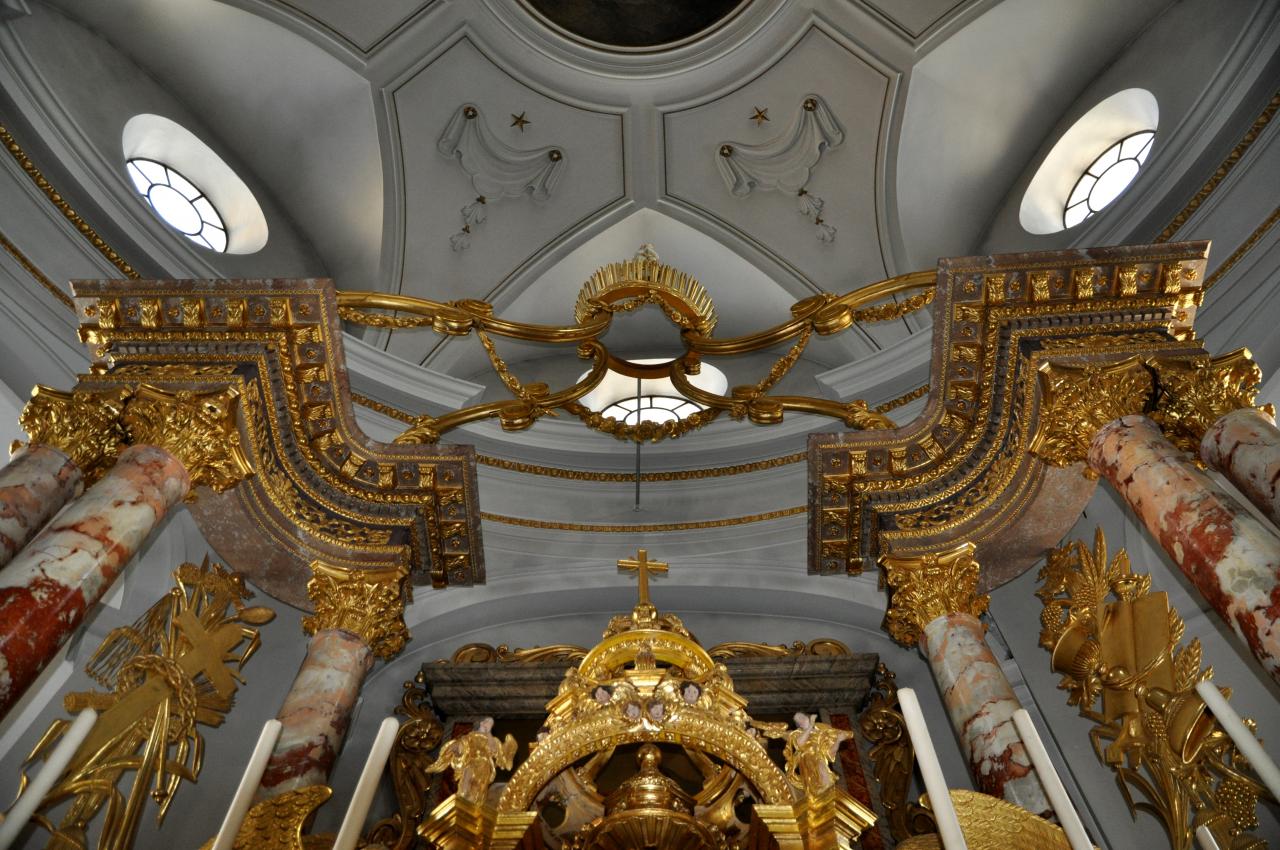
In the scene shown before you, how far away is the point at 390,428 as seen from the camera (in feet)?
32.4

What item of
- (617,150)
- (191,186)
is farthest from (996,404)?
(191,186)

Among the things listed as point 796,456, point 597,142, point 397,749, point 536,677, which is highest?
point 597,142

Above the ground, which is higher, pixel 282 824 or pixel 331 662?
pixel 331 662

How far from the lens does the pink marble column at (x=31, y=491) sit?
15.1 ft

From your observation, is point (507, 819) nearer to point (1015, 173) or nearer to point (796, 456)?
point (796, 456)

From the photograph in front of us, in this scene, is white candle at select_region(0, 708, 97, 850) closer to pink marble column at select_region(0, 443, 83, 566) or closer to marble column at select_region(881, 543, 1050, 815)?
pink marble column at select_region(0, 443, 83, 566)

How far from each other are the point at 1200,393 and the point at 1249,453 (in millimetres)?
679

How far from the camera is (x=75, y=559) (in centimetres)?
462

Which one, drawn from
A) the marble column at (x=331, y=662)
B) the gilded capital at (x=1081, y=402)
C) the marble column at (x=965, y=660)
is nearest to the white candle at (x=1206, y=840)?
the marble column at (x=965, y=660)

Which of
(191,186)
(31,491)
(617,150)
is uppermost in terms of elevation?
(617,150)

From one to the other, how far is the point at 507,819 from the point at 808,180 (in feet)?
30.2

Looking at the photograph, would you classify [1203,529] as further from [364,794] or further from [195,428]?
[195,428]

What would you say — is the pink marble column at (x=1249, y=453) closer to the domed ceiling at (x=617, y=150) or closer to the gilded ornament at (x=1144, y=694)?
the gilded ornament at (x=1144, y=694)

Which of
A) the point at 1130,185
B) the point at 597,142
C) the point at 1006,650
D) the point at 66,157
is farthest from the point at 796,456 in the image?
the point at 66,157
